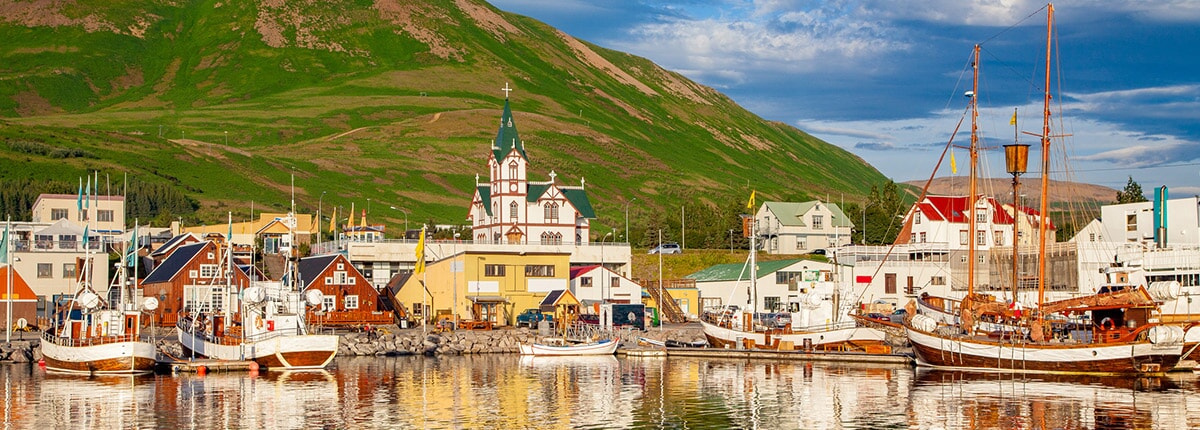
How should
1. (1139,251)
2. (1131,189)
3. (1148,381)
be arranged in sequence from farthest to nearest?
1. (1131,189)
2. (1139,251)
3. (1148,381)

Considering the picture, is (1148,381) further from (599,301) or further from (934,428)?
(599,301)

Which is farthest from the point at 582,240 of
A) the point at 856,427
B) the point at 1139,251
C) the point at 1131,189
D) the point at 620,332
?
the point at 856,427

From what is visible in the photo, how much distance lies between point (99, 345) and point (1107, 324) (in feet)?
172

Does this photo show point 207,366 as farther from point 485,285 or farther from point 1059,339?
point 1059,339

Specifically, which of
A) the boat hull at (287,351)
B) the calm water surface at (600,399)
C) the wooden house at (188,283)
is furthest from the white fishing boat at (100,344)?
the wooden house at (188,283)

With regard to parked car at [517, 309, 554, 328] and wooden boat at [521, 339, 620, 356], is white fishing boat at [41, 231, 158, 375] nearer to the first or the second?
wooden boat at [521, 339, 620, 356]

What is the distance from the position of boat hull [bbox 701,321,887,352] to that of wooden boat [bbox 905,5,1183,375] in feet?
15.4

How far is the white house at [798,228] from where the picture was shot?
152 meters

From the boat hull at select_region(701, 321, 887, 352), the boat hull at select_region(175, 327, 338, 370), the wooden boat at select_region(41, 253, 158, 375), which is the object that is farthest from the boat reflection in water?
the wooden boat at select_region(41, 253, 158, 375)

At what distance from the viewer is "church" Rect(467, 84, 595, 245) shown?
125875mm

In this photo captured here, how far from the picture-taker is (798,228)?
5989 inches

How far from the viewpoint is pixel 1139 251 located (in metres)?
94.9

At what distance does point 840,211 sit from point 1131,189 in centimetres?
3372

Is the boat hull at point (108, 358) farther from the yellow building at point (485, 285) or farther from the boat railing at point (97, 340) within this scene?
the yellow building at point (485, 285)
